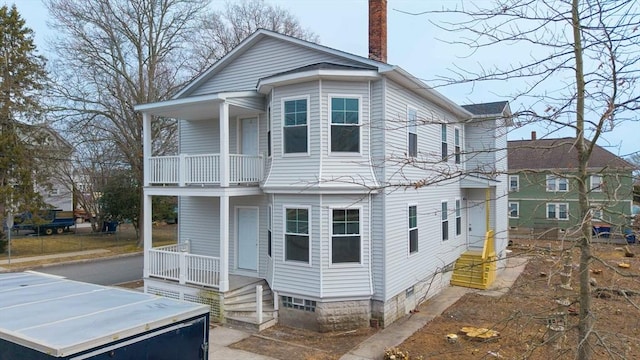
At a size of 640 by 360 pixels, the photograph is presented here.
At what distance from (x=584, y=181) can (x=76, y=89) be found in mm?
26495

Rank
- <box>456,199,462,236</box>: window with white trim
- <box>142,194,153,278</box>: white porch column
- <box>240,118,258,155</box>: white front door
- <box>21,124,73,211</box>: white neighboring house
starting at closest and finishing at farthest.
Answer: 1. <box>142,194,153,278</box>: white porch column
2. <box>240,118,258,155</box>: white front door
3. <box>456,199,462,236</box>: window with white trim
4. <box>21,124,73,211</box>: white neighboring house

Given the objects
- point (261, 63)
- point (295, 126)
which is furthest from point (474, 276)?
point (261, 63)

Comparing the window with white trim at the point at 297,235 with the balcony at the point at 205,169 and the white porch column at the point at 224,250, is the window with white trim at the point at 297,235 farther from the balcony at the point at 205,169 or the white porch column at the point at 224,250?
the balcony at the point at 205,169

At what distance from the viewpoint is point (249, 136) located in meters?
13.8

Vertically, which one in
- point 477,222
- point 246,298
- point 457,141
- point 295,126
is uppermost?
point 457,141

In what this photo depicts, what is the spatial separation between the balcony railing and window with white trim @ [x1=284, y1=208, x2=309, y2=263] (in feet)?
6.99

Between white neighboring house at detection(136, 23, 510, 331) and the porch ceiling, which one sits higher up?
the porch ceiling

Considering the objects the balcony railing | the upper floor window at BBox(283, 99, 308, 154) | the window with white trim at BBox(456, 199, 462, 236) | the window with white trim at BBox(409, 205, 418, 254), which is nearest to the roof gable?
the upper floor window at BBox(283, 99, 308, 154)

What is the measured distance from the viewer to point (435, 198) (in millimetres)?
15156

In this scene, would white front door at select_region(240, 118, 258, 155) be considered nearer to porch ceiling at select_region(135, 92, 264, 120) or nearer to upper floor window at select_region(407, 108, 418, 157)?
porch ceiling at select_region(135, 92, 264, 120)

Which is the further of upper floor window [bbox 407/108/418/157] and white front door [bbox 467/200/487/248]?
white front door [bbox 467/200/487/248]

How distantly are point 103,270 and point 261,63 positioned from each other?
13.1m

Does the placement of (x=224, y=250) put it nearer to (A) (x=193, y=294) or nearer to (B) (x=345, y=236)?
(A) (x=193, y=294)

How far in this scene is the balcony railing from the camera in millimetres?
12109
